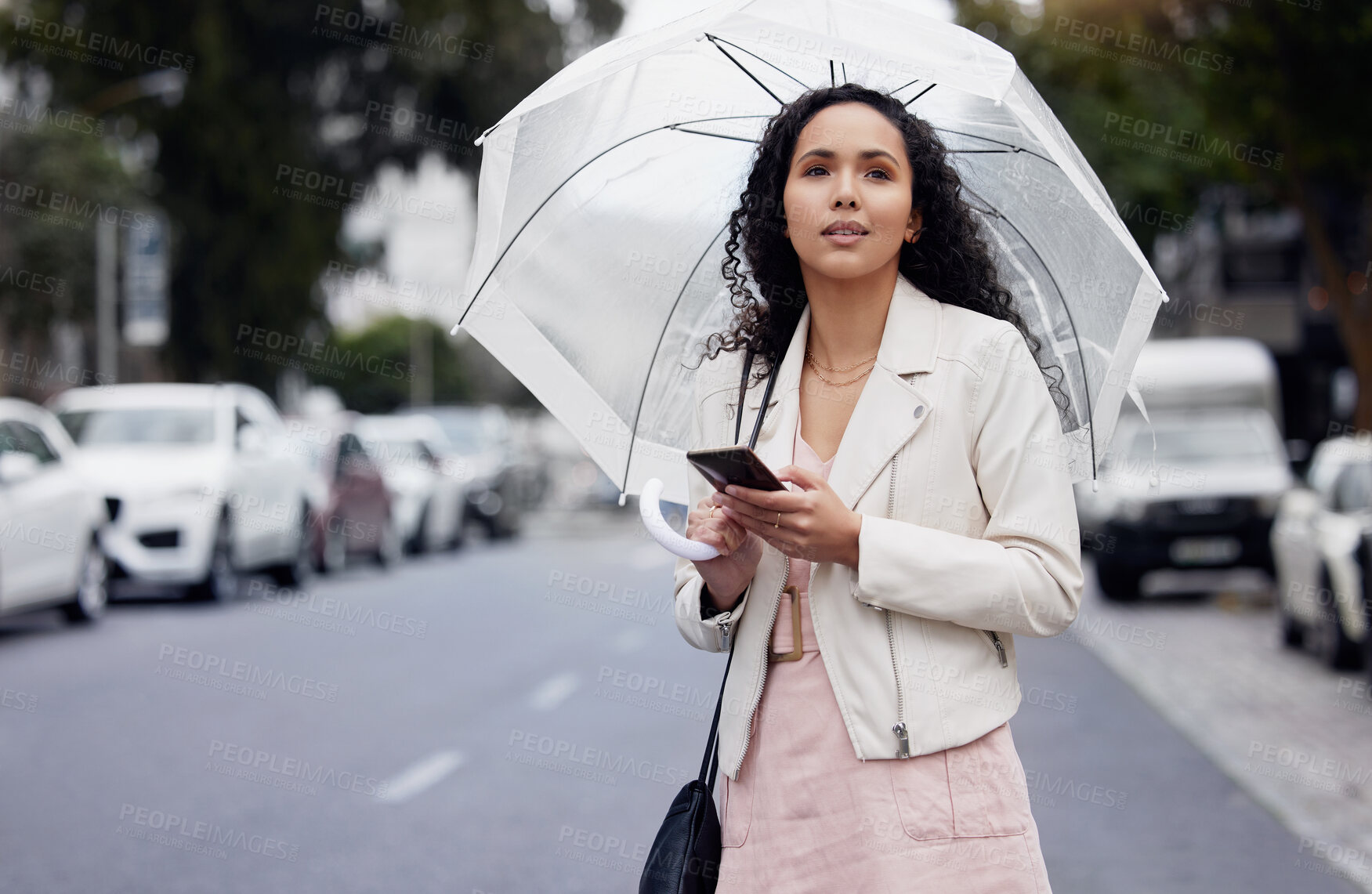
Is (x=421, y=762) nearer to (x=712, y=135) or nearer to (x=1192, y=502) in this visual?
(x=712, y=135)

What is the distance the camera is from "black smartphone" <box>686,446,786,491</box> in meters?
2.06

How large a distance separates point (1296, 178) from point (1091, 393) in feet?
47.5

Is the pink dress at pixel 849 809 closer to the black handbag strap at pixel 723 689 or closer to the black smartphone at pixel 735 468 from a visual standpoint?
the black handbag strap at pixel 723 689

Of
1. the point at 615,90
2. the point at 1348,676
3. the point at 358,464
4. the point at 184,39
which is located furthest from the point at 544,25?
the point at 615,90

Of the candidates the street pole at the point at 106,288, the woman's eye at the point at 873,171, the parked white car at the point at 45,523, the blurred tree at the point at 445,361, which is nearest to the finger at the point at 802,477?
the woman's eye at the point at 873,171

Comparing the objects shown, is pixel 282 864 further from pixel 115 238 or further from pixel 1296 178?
pixel 115 238

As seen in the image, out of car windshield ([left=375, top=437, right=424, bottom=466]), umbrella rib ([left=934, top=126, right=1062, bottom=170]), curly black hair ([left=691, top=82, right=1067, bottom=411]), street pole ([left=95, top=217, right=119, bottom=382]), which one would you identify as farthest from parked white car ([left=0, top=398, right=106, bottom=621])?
street pole ([left=95, top=217, right=119, bottom=382])

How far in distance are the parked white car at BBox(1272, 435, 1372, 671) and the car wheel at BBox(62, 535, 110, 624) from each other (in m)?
9.15

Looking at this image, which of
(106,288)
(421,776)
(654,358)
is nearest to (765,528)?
(654,358)

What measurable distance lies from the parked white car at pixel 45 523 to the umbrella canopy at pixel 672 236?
9257 mm

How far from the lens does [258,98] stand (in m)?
24.0

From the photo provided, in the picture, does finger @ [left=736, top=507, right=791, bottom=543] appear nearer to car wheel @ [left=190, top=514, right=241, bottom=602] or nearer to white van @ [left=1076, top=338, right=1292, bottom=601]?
car wheel @ [left=190, top=514, right=241, bottom=602]

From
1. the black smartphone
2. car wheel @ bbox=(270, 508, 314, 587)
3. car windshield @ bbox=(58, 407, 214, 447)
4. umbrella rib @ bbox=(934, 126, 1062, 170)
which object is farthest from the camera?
car wheel @ bbox=(270, 508, 314, 587)

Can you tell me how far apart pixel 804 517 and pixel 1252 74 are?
14.2 m
